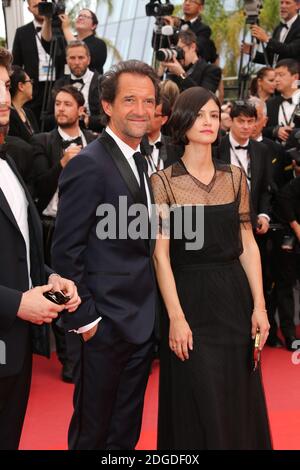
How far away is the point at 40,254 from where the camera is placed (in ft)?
7.98

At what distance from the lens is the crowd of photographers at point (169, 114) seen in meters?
4.79

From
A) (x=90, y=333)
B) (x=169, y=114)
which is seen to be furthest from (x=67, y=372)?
(x=90, y=333)

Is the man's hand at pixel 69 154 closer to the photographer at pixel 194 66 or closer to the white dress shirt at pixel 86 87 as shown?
the white dress shirt at pixel 86 87

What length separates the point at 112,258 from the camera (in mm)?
2719

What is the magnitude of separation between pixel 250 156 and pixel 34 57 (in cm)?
238

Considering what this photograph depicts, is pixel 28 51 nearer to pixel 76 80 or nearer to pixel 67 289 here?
pixel 76 80

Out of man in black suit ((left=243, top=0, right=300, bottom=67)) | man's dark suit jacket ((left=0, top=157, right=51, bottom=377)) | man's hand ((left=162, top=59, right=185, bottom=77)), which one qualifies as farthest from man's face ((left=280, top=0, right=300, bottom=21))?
man's dark suit jacket ((left=0, top=157, right=51, bottom=377))

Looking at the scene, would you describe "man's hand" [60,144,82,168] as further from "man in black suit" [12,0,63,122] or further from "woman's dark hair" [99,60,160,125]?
"man in black suit" [12,0,63,122]

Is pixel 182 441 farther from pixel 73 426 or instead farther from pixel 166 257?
pixel 166 257

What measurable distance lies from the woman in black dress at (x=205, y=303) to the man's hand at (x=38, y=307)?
88 centimetres

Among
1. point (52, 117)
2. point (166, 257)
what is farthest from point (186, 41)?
point (166, 257)

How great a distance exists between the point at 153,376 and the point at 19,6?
4060mm

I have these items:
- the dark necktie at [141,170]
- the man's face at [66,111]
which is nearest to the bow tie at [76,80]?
the man's face at [66,111]

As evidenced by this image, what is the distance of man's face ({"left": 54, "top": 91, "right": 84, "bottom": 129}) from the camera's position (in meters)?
4.86
